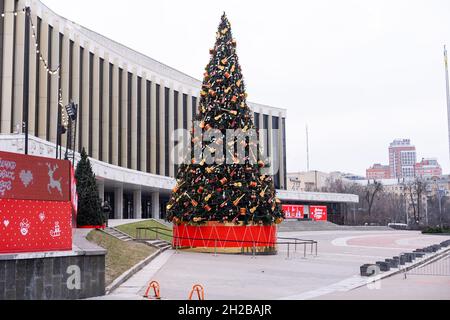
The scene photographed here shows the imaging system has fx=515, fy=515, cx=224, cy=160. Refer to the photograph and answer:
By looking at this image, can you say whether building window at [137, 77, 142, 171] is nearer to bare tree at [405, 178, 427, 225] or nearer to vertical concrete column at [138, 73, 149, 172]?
vertical concrete column at [138, 73, 149, 172]

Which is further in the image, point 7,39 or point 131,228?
point 7,39

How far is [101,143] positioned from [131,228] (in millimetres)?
25065

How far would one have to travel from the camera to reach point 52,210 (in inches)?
464

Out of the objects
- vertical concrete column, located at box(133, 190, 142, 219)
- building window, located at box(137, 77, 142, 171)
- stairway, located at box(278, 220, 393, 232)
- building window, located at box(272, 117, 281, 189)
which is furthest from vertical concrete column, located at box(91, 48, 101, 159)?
building window, located at box(272, 117, 281, 189)

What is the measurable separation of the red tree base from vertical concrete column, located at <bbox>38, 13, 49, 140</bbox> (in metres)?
26.0

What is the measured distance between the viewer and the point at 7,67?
41250 mm

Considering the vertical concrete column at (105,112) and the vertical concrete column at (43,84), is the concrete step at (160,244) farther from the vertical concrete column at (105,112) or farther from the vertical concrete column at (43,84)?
the vertical concrete column at (105,112)

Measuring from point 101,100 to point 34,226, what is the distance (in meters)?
47.1

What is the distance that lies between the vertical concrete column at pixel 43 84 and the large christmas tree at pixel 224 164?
24573 millimetres

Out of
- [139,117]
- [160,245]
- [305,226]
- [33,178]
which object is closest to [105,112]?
[139,117]

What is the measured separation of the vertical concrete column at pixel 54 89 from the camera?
1848 inches

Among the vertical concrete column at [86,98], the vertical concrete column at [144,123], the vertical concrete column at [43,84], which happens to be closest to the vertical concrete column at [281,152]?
the vertical concrete column at [144,123]
